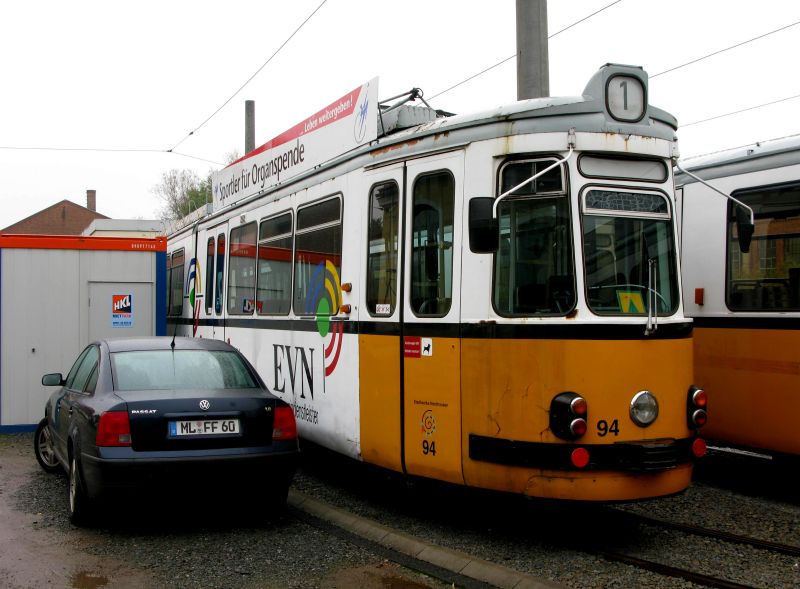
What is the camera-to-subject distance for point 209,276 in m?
12.7

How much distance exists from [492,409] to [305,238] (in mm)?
3479

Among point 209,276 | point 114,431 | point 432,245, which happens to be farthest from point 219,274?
point 432,245

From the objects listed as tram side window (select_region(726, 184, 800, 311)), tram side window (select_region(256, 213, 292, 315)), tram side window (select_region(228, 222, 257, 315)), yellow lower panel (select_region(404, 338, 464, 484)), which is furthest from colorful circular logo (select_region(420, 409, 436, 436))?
tram side window (select_region(228, 222, 257, 315))

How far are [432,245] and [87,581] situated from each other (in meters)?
3.46

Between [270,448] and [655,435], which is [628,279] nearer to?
[655,435]

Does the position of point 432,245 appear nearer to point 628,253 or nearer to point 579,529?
point 628,253

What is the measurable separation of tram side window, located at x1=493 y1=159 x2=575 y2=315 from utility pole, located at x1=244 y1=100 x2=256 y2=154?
1639cm

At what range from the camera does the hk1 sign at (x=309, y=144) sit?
26.1ft

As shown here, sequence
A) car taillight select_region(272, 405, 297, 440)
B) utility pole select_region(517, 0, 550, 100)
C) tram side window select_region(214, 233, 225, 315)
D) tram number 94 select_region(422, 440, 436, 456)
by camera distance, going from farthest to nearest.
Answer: tram side window select_region(214, 233, 225, 315) < utility pole select_region(517, 0, 550, 100) < car taillight select_region(272, 405, 297, 440) < tram number 94 select_region(422, 440, 436, 456)

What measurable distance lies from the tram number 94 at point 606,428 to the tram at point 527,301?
0.04 feet

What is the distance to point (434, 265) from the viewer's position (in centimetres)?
685

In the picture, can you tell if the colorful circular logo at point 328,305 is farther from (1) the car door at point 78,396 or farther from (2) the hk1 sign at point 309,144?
(1) the car door at point 78,396

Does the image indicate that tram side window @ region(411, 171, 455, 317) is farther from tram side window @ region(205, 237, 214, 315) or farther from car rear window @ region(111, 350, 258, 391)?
tram side window @ region(205, 237, 214, 315)

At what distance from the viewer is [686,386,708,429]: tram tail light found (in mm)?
6309
